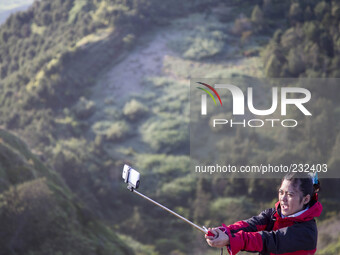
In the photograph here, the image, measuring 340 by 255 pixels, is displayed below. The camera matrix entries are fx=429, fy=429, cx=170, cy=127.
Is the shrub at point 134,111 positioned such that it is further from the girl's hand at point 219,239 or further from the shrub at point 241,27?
the girl's hand at point 219,239

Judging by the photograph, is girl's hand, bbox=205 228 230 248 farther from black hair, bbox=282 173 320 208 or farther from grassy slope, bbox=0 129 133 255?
grassy slope, bbox=0 129 133 255

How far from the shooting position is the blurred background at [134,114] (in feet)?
32.2

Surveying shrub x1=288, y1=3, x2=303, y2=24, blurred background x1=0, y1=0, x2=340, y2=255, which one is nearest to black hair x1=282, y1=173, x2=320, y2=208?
blurred background x1=0, y1=0, x2=340, y2=255

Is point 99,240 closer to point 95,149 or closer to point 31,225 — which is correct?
point 31,225

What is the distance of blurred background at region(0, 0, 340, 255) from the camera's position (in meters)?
9.81

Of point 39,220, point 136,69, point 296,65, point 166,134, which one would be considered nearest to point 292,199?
point 39,220

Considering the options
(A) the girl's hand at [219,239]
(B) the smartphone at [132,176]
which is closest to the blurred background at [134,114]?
(B) the smartphone at [132,176]

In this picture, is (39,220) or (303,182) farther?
(39,220)

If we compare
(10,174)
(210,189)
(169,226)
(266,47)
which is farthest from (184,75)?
(10,174)

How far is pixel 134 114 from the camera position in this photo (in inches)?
972

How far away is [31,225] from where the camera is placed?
834 centimetres

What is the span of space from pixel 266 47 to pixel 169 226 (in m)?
15.9

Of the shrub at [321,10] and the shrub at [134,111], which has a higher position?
the shrub at [321,10]

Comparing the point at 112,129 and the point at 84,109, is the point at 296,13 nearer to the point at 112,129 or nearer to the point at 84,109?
the point at 112,129
